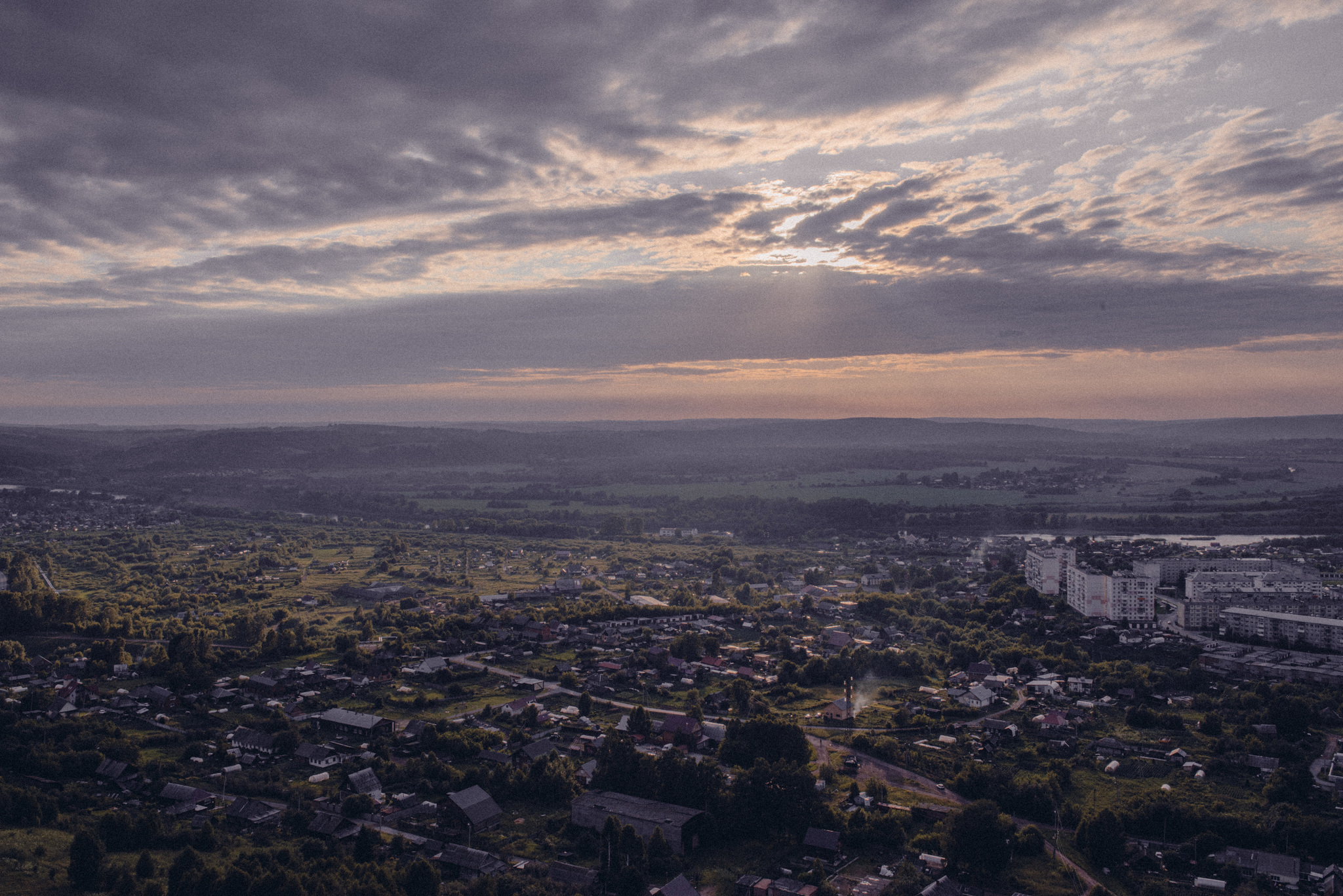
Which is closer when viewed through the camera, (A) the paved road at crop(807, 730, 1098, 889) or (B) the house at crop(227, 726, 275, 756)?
(A) the paved road at crop(807, 730, 1098, 889)

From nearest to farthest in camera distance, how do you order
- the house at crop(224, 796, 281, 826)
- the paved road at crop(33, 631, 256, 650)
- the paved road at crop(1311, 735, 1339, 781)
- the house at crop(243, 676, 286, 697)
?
the house at crop(224, 796, 281, 826), the paved road at crop(1311, 735, 1339, 781), the house at crop(243, 676, 286, 697), the paved road at crop(33, 631, 256, 650)

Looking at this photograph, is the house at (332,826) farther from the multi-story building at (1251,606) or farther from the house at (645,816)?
the multi-story building at (1251,606)

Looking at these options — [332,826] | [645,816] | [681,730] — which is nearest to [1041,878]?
[645,816]

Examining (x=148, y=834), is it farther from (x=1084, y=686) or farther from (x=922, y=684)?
(x=1084, y=686)

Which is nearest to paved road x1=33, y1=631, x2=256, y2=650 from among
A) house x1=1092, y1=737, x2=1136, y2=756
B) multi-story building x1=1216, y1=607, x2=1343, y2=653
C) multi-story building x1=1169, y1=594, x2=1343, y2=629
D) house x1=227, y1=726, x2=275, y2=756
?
house x1=227, y1=726, x2=275, y2=756

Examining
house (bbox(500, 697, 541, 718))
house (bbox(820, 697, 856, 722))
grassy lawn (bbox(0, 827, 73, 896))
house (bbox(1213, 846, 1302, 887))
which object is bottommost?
house (bbox(820, 697, 856, 722))

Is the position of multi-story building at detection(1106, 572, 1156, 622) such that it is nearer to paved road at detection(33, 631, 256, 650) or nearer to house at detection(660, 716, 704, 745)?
house at detection(660, 716, 704, 745)
